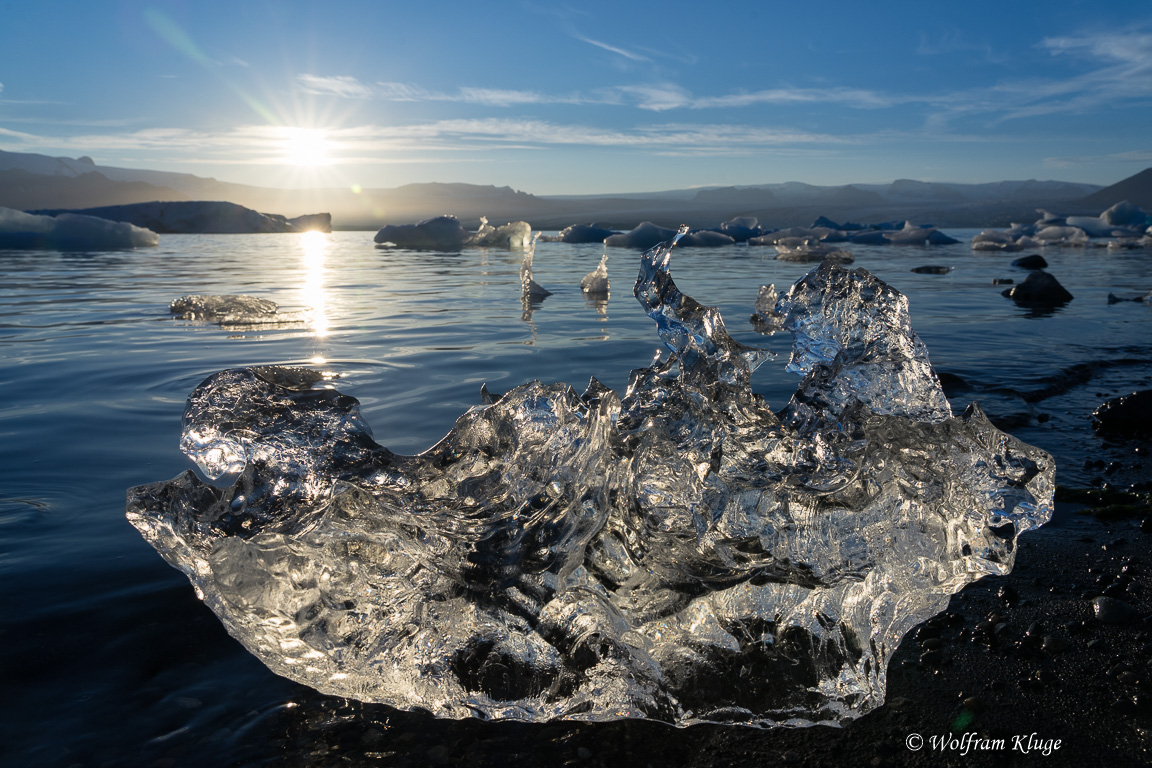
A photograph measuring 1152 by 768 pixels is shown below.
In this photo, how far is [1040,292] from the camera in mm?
9180

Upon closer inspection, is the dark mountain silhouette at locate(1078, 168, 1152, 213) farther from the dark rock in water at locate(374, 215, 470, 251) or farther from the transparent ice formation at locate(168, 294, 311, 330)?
the transparent ice formation at locate(168, 294, 311, 330)

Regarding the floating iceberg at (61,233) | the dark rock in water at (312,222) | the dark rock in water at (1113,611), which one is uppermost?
the dark rock in water at (312,222)

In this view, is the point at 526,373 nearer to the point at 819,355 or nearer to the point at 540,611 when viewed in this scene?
the point at 819,355

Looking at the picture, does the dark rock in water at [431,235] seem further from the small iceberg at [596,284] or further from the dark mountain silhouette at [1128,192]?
the dark mountain silhouette at [1128,192]

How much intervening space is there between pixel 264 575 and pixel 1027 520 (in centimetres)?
178

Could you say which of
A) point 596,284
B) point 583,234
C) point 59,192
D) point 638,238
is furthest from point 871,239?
point 59,192

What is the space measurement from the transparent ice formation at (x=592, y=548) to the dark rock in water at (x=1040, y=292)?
8278mm

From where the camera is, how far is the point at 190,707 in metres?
1.64

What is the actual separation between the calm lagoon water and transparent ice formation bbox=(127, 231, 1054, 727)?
17 centimetres

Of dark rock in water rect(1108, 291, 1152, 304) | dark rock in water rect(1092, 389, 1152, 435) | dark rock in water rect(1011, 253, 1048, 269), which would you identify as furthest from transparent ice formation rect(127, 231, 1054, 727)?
dark rock in water rect(1011, 253, 1048, 269)

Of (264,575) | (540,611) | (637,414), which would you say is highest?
(637,414)

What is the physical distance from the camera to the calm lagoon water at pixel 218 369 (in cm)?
160

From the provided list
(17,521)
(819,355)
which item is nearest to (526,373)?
(819,355)

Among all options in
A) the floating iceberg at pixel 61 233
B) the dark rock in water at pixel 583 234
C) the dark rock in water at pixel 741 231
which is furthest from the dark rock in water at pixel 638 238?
the floating iceberg at pixel 61 233
